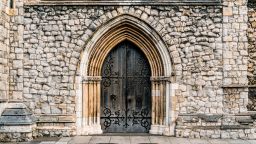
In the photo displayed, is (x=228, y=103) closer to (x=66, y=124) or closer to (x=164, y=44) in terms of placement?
(x=164, y=44)

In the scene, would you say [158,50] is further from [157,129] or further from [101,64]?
[157,129]

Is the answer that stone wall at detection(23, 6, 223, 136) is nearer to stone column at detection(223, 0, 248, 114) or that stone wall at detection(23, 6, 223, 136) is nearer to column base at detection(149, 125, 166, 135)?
stone column at detection(223, 0, 248, 114)

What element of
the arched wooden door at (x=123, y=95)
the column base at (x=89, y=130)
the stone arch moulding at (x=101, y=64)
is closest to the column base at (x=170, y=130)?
the stone arch moulding at (x=101, y=64)

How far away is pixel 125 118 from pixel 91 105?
3.42 feet

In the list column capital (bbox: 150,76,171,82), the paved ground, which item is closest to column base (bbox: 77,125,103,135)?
the paved ground

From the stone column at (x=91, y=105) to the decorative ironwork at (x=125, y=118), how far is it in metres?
0.30

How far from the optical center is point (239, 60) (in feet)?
35.0

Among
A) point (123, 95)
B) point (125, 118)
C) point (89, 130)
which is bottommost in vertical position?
point (89, 130)

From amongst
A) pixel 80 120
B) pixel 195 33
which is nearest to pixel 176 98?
pixel 195 33

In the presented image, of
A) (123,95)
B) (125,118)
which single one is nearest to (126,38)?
(123,95)

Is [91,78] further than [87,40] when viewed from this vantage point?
Yes

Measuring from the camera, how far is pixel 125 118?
11289 millimetres

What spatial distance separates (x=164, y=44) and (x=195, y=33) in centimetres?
87

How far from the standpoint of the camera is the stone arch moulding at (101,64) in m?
10.8
